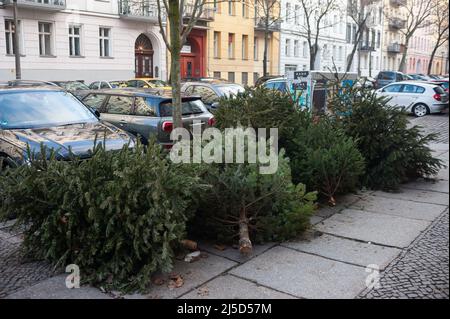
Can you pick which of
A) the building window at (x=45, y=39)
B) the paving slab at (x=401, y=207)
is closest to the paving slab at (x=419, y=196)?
the paving slab at (x=401, y=207)

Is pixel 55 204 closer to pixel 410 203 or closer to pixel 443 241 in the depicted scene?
pixel 443 241

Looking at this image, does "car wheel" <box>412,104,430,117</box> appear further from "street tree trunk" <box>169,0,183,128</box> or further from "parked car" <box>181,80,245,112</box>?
"street tree trunk" <box>169,0,183,128</box>

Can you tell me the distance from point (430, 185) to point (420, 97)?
48.1 feet

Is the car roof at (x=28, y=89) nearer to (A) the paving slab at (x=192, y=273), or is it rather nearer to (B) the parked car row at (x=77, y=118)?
(B) the parked car row at (x=77, y=118)

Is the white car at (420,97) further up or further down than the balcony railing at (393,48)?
further down

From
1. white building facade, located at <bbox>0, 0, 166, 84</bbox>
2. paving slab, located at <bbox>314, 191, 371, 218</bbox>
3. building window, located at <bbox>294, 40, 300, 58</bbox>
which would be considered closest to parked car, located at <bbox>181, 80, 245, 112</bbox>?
paving slab, located at <bbox>314, 191, 371, 218</bbox>

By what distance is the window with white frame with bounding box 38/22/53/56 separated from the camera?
91.7ft

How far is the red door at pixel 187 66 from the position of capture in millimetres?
37409

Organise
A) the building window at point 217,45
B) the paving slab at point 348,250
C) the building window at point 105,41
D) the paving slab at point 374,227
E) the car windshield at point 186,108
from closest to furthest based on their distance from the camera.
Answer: the paving slab at point 348,250
the paving slab at point 374,227
the car windshield at point 186,108
the building window at point 105,41
the building window at point 217,45

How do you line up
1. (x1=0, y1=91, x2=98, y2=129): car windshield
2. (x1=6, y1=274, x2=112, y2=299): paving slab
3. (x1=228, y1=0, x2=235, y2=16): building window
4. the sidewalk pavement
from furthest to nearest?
(x1=228, y1=0, x2=235, y2=16): building window
(x1=0, y1=91, x2=98, y2=129): car windshield
the sidewalk pavement
(x1=6, y1=274, x2=112, y2=299): paving slab

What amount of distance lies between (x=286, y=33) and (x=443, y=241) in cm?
4326

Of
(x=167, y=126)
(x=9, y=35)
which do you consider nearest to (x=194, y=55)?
(x=9, y=35)

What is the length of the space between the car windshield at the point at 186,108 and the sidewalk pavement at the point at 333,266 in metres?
3.86

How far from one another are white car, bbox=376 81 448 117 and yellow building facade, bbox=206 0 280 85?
1797 cm
